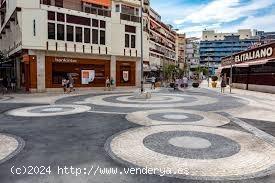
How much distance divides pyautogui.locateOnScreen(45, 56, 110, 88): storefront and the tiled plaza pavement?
19148 mm

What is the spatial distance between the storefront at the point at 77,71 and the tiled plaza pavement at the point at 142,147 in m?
19.1

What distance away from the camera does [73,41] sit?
1336 inches

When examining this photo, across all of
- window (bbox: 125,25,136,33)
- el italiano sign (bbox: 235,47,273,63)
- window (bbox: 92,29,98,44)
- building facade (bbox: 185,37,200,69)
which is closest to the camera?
el italiano sign (bbox: 235,47,273,63)

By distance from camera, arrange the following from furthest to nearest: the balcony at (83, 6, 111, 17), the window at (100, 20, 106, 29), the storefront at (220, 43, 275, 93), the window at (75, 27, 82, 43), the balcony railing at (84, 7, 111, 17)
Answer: the window at (100, 20, 106, 29)
the balcony railing at (84, 7, 111, 17)
the balcony at (83, 6, 111, 17)
the window at (75, 27, 82, 43)
the storefront at (220, 43, 275, 93)

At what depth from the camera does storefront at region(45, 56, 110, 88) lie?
32.8 m

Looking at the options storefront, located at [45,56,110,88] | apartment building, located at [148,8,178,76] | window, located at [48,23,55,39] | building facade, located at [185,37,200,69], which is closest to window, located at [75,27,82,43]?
storefront, located at [45,56,110,88]

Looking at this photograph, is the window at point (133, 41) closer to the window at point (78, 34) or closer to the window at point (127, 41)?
the window at point (127, 41)

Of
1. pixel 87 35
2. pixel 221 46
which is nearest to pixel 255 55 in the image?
pixel 87 35

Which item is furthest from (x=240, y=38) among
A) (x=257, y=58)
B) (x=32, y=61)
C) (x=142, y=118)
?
(x=142, y=118)

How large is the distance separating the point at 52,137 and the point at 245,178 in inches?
260

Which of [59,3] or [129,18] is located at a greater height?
[59,3]

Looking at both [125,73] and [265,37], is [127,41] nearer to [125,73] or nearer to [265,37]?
[125,73]

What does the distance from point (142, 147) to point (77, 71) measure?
2801 cm

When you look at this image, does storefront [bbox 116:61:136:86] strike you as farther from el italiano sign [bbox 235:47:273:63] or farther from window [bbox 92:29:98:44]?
el italiano sign [bbox 235:47:273:63]
